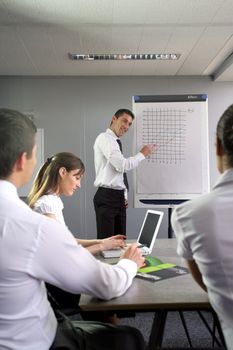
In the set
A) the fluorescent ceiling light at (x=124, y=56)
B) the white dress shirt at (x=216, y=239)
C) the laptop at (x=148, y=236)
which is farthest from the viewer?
the fluorescent ceiling light at (x=124, y=56)

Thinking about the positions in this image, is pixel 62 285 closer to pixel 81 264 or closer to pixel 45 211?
pixel 81 264

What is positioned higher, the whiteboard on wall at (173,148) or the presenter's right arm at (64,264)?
the whiteboard on wall at (173,148)

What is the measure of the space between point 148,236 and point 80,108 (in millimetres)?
3275

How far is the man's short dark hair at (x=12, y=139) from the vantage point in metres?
1.00

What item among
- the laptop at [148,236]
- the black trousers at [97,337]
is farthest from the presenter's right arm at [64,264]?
the laptop at [148,236]

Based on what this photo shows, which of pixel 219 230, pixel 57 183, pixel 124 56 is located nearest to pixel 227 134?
pixel 219 230

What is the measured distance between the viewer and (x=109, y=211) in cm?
316

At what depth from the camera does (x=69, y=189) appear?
216cm

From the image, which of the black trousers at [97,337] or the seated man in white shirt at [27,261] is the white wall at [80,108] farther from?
the seated man in white shirt at [27,261]

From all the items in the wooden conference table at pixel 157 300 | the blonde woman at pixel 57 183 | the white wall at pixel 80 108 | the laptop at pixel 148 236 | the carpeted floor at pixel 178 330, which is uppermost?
the white wall at pixel 80 108

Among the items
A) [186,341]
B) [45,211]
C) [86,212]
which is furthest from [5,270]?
[86,212]

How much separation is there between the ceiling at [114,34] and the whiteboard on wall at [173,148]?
716 mm

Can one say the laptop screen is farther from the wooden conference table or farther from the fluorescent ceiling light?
the fluorescent ceiling light

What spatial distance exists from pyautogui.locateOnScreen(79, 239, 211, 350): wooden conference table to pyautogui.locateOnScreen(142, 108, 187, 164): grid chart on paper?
1.69m
